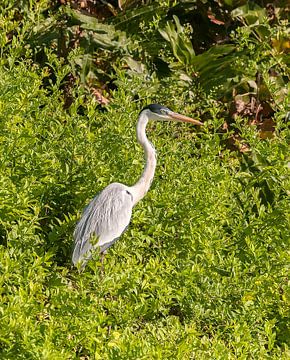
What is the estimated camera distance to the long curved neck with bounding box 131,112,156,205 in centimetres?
582

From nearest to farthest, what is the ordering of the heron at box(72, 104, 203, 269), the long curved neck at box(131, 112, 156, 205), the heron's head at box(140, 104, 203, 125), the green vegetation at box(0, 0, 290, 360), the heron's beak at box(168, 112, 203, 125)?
the green vegetation at box(0, 0, 290, 360)
the heron at box(72, 104, 203, 269)
the long curved neck at box(131, 112, 156, 205)
the heron's head at box(140, 104, 203, 125)
the heron's beak at box(168, 112, 203, 125)

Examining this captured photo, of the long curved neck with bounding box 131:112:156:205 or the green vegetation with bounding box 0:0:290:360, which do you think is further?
the long curved neck with bounding box 131:112:156:205

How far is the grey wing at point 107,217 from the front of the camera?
5.58 m

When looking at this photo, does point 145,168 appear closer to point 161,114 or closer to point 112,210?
point 112,210

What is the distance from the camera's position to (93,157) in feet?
18.4

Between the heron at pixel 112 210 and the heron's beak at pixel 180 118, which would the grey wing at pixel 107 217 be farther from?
the heron's beak at pixel 180 118

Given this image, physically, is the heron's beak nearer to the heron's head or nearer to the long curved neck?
the heron's head

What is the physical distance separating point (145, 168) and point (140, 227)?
1.26ft

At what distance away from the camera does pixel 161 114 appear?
6227mm

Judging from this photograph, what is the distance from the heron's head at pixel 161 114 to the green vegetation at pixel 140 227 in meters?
0.14

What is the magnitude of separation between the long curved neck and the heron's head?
127mm

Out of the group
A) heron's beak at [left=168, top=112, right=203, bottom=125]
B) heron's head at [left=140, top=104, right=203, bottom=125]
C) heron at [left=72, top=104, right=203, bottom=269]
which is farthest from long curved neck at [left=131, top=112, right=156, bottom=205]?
heron's beak at [left=168, top=112, right=203, bottom=125]

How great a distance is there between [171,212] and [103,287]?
57.2 inches

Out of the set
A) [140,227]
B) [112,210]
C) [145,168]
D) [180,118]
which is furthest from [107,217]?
[180,118]
